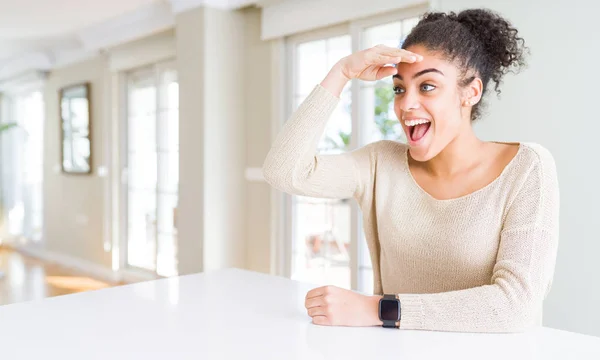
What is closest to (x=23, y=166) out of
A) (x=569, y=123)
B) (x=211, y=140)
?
(x=211, y=140)

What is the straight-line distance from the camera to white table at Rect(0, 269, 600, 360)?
89 centimetres

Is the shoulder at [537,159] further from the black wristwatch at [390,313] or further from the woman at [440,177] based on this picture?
the black wristwatch at [390,313]

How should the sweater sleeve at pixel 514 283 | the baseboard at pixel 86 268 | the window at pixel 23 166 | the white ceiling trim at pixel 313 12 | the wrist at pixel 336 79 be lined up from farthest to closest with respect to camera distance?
the window at pixel 23 166 → the baseboard at pixel 86 268 → the white ceiling trim at pixel 313 12 → the wrist at pixel 336 79 → the sweater sleeve at pixel 514 283

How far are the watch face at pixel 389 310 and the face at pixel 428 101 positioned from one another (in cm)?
45

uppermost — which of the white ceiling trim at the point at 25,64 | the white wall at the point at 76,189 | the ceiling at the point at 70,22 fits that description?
the ceiling at the point at 70,22

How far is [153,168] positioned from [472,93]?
4.29 meters

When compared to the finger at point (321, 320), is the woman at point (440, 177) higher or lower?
higher

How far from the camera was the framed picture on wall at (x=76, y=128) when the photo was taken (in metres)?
5.98

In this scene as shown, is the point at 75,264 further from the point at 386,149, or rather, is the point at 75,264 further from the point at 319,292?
the point at 319,292

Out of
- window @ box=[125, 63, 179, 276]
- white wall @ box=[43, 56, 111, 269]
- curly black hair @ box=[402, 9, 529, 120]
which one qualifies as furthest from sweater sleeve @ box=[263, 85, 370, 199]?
white wall @ box=[43, 56, 111, 269]

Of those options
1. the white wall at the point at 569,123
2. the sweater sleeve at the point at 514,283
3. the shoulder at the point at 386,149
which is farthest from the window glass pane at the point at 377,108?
the sweater sleeve at the point at 514,283

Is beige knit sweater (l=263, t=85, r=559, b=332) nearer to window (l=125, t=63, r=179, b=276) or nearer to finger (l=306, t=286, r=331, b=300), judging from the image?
finger (l=306, t=286, r=331, b=300)

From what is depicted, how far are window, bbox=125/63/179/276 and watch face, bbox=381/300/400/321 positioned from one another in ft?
13.1

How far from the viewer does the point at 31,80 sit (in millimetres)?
6906
